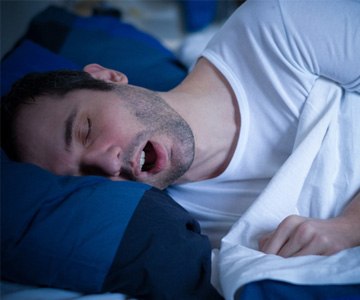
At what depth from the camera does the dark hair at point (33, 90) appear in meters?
0.78

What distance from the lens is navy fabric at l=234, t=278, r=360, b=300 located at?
0.50 meters

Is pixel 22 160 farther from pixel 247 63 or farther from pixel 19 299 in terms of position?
pixel 247 63

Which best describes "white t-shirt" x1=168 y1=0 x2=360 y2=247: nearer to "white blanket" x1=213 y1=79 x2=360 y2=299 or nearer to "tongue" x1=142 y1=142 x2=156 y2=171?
"white blanket" x1=213 y1=79 x2=360 y2=299

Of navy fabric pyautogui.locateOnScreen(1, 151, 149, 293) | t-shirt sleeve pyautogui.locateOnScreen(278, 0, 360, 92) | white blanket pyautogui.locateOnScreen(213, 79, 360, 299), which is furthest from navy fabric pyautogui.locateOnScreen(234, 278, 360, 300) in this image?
t-shirt sleeve pyautogui.locateOnScreen(278, 0, 360, 92)

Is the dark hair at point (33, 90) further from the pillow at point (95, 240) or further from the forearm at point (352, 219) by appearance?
the forearm at point (352, 219)

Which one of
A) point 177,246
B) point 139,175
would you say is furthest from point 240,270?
point 139,175

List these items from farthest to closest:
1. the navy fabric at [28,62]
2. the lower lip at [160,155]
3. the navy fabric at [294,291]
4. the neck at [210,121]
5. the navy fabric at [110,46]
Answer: the navy fabric at [110,46], the navy fabric at [28,62], the neck at [210,121], the lower lip at [160,155], the navy fabric at [294,291]

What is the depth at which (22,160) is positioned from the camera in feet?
2.40

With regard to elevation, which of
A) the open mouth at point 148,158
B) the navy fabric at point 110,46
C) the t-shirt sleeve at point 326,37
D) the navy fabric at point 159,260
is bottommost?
the navy fabric at point 159,260

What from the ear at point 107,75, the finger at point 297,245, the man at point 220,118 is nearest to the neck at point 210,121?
the man at point 220,118

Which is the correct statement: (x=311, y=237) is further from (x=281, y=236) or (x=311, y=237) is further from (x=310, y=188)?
(x=310, y=188)

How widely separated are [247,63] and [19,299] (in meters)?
0.68

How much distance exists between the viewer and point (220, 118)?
2.95 feet

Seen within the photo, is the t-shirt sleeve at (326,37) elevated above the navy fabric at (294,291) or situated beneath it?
elevated above
